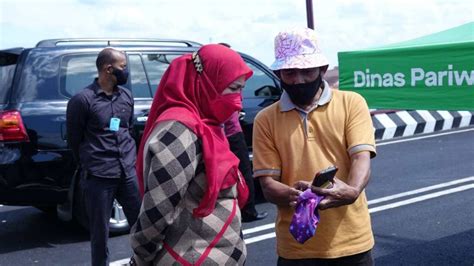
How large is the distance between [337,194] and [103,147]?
269cm

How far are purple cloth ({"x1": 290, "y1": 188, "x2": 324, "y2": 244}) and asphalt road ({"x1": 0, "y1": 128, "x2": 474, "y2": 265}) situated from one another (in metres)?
2.86

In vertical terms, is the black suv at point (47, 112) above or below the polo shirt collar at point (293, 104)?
below

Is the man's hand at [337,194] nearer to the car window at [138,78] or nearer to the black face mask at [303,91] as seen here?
the black face mask at [303,91]

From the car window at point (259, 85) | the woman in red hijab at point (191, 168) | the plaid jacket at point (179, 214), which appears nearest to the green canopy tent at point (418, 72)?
the woman in red hijab at point (191, 168)

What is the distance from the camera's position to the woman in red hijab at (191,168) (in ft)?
8.53

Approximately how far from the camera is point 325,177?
112 inches

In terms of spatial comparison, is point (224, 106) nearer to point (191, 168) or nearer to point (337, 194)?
point (191, 168)

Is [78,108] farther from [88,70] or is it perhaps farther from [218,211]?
[218,211]

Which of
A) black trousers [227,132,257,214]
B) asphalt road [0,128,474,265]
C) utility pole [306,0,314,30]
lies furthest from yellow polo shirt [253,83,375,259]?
utility pole [306,0,314,30]

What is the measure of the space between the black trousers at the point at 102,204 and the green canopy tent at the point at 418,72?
1789mm

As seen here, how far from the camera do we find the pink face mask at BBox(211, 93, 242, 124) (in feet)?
8.98

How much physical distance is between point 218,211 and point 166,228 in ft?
0.72

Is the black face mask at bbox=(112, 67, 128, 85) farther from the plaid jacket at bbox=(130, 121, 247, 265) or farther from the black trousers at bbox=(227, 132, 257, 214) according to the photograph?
the plaid jacket at bbox=(130, 121, 247, 265)

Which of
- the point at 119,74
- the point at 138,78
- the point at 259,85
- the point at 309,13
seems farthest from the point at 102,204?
the point at 309,13
